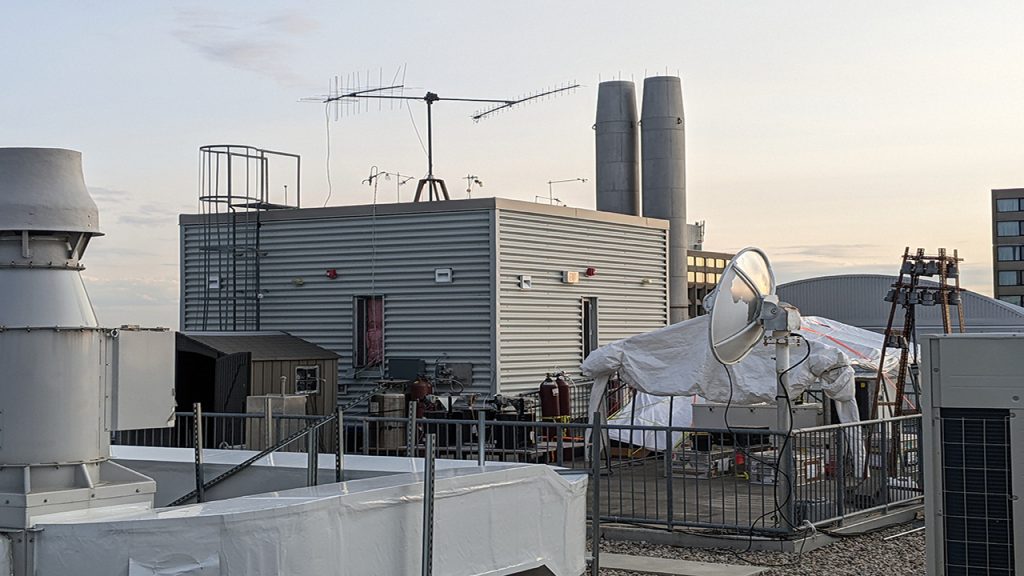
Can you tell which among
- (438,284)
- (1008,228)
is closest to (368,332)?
(438,284)

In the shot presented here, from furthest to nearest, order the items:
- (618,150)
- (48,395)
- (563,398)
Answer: (618,150) < (563,398) < (48,395)

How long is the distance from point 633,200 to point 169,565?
32013 millimetres

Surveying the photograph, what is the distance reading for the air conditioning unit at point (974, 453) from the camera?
843 cm

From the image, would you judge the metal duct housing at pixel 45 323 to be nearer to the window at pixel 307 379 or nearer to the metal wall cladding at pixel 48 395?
the metal wall cladding at pixel 48 395

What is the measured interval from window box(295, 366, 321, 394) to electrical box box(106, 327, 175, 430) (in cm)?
1426

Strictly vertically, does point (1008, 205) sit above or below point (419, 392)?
above

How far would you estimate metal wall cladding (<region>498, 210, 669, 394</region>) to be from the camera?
2209 cm

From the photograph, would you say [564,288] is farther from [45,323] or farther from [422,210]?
[45,323]

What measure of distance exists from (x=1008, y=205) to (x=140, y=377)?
103 m

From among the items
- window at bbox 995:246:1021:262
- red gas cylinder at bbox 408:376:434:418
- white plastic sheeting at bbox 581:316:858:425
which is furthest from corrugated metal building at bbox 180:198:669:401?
window at bbox 995:246:1021:262

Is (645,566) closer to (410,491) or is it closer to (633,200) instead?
(410,491)

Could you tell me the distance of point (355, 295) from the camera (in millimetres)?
23172

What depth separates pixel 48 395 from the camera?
6520 mm

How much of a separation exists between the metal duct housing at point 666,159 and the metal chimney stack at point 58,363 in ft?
95.6
